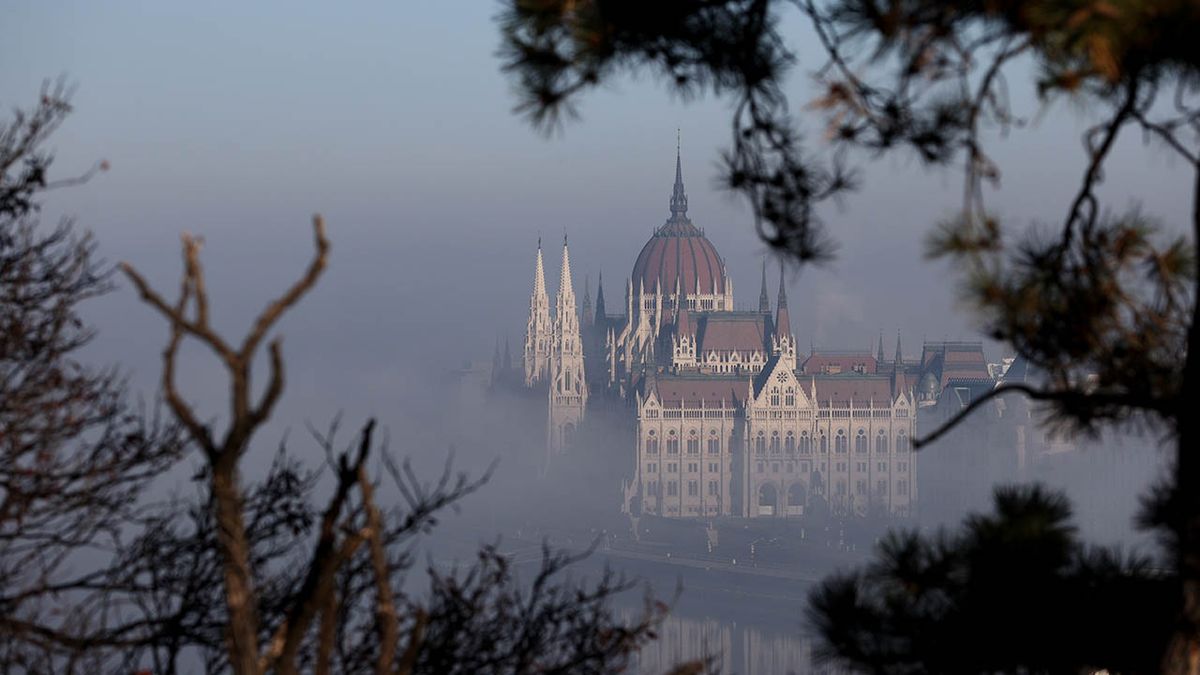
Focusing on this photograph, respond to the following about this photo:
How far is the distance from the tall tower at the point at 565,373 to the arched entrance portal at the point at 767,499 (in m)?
13.1

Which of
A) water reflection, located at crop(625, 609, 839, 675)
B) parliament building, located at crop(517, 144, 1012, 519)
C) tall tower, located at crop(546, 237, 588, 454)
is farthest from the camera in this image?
tall tower, located at crop(546, 237, 588, 454)

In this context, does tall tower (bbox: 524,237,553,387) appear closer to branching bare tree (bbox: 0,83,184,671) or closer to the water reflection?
the water reflection

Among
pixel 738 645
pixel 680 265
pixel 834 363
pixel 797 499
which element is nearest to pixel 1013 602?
pixel 738 645

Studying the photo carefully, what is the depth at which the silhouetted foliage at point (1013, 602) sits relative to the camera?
154 inches

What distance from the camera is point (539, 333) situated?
11731 centimetres

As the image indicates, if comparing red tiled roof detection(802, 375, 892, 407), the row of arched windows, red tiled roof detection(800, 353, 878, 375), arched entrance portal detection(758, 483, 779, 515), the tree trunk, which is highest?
red tiled roof detection(800, 353, 878, 375)

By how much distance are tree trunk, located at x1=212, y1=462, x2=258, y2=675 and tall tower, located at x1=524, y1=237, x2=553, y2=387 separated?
11247 centimetres

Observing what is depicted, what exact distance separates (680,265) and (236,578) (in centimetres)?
11527

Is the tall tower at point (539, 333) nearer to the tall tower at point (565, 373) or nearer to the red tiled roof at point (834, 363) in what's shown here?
the tall tower at point (565, 373)

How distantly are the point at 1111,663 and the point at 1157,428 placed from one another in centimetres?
52

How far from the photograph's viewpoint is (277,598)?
16.8ft

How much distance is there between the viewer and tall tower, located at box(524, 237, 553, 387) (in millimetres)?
117188

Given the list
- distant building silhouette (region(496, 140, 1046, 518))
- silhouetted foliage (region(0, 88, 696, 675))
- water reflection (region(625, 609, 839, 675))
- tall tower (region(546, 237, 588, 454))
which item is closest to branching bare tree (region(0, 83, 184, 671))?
silhouetted foliage (region(0, 88, 696, 675))

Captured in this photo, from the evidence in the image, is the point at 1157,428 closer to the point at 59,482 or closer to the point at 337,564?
the point at 337,564
